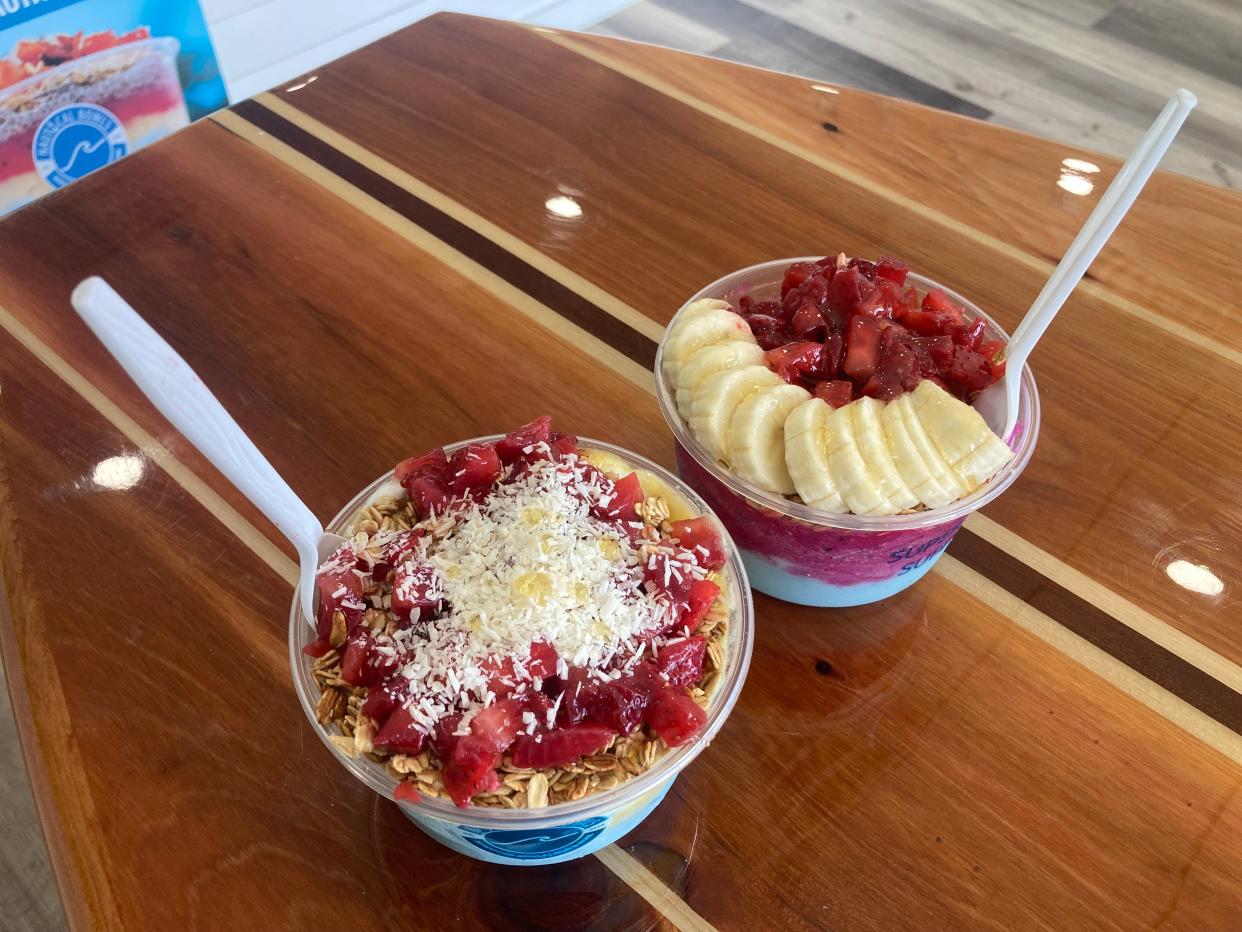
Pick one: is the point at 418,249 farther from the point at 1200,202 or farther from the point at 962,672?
the point at 1200,202

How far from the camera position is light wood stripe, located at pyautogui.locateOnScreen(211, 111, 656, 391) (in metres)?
1.63

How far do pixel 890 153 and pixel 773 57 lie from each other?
2.56 metres

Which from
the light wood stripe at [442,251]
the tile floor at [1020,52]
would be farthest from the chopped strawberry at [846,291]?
the tile floor at [1020,52]

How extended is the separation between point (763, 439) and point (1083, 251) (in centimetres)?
43

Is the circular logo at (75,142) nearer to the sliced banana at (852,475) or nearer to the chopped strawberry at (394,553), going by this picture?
the chopped strawberry at (394,553)

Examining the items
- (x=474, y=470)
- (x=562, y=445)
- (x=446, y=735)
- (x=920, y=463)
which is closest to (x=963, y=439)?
(x=920, y=463)

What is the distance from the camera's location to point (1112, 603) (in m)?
1.35

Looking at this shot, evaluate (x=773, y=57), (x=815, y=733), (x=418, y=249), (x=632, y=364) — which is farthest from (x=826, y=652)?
(x=773, y=57)

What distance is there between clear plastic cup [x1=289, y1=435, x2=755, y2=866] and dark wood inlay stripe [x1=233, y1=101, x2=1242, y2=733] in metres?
0.48

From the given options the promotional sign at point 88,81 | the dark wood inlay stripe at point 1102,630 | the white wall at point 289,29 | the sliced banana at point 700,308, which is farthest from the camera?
the white wall at point 289,29

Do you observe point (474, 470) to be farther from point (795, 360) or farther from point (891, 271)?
point (891, 271)

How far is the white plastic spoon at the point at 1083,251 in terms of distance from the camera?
1.09 m

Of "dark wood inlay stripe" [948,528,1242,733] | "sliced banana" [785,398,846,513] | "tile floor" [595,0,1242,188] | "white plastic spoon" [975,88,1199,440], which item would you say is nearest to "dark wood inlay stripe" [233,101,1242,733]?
"dark wood inlay stripe" [948,528,1242,733]

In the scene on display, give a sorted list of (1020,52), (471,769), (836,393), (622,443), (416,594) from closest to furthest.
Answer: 1. (471,769)
2. (416,594)
3. (836,393)
4. (622,443)
5. (1020,52)
